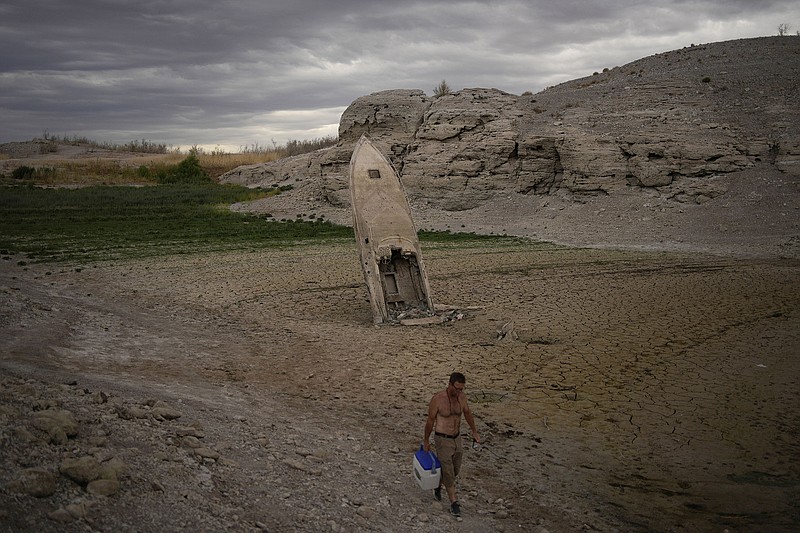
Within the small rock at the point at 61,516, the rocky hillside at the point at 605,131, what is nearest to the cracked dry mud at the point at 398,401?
the small rock at the point at 61,516

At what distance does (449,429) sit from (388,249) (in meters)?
8.21

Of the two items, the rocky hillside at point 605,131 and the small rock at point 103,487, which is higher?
the rocky hillside at point 605,131

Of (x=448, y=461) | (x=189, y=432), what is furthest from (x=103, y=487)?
(x=448, y=461)

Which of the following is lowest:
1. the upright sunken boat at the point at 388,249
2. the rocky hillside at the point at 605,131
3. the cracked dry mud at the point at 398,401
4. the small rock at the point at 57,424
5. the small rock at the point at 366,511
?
the small rock at the point at 366,511

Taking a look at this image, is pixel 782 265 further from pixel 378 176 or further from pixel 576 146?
pixel 576 146

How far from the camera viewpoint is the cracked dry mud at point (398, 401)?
598 cm

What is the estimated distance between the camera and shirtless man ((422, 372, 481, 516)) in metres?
6.23

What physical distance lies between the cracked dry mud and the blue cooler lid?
13.3 inches

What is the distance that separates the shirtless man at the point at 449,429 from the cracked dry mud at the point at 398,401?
0.90 feet

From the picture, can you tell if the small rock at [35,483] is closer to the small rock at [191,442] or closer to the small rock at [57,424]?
the small rock at [57,424]

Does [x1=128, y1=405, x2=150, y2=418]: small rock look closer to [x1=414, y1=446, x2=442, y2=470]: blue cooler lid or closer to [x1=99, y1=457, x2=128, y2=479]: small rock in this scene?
[x1=99, y1=457, x2=128, y2=479]: small rock

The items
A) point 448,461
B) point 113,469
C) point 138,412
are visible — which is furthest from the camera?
point 138,412

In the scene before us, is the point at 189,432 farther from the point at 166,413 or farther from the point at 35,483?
the point at 35,483

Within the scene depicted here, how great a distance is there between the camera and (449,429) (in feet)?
20.5
